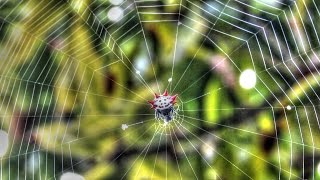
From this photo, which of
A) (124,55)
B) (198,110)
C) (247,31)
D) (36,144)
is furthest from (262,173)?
(36,144)

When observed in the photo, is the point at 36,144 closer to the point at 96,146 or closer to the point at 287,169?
the point at 96,146

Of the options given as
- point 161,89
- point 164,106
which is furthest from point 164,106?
point 161,89

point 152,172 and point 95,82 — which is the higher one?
point 95,82

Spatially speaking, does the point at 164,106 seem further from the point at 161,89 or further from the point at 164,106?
the point at 161,89

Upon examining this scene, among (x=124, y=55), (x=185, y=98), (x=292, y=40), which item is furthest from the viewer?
(x=185, y=98)

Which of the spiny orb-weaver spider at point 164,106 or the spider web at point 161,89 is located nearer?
the spider web at point 161,89
